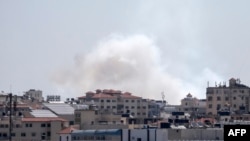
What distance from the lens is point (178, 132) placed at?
116125 mm

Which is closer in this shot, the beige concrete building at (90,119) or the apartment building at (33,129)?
the apartment building at (33,129)

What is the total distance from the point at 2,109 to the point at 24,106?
7.91 m

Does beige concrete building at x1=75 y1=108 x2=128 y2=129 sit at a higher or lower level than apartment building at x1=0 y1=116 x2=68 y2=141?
higher

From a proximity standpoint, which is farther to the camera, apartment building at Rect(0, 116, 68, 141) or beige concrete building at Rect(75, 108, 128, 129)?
beige concrete building at Rect(75, 108, 128, 129)

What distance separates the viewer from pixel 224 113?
17425cm

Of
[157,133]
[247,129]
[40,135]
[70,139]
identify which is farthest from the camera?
[40,135]

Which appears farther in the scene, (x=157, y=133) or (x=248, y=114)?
(x=248, y=114)

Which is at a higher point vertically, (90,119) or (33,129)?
(90,119)

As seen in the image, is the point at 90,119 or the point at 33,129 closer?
the point at 33,129

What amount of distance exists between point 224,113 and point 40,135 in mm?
49292

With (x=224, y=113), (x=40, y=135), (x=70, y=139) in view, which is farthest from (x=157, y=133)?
(x=224, y=113)

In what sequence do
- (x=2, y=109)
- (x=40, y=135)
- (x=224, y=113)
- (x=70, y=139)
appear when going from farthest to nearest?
(x=224, y=113) → (x=2, y=109) → (x=40, y=135) → (x=70, y=139)

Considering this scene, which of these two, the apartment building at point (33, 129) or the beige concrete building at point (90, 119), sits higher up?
the beige concrete building at point (90, 119)

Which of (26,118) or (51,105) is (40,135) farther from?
(51,105)
